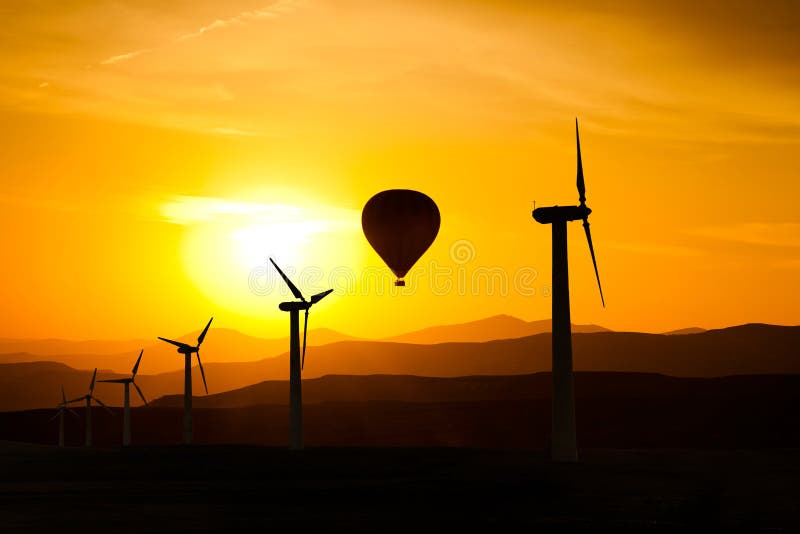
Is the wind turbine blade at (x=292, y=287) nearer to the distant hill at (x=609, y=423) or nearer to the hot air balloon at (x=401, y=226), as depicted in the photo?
the hot air balloon at (x=401, y=226)

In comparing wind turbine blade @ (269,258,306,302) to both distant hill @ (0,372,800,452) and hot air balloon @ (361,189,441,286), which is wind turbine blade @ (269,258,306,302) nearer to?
hot air balloon @ (361,189,441,286)

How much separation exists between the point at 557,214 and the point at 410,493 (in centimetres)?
2089

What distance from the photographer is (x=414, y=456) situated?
6981 cm

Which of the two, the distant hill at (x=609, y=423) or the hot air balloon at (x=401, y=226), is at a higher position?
the hot air balloon at (x=401, y=226)

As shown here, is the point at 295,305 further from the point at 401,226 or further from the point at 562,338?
the point at 562,338

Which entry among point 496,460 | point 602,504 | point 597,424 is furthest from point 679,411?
point 602,504

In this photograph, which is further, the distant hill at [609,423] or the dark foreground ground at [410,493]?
the distant hill at [609,423]

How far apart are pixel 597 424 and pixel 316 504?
415ft

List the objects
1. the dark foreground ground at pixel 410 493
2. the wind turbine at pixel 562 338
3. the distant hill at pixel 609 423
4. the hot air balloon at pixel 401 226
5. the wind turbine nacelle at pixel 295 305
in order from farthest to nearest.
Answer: the distant hill at pixel 609 423
the wind turbine nacelle at pixel 295 305
the hot air balloon at pixel 401 226
the wind turbine at pixel 562 338
the dark foreground ground at pixel 410 493

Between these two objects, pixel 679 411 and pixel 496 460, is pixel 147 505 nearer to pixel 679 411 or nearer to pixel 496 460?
pixel 496 460

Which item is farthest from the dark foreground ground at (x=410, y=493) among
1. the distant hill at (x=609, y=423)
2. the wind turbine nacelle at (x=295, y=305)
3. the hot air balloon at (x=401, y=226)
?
the distant hill at (x=609, y=423)

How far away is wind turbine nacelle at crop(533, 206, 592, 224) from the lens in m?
61.1

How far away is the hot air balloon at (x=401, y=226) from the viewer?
8075cm

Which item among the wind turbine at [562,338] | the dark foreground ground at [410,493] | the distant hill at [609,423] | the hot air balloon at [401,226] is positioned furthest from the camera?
the distant hill at [609,423]
